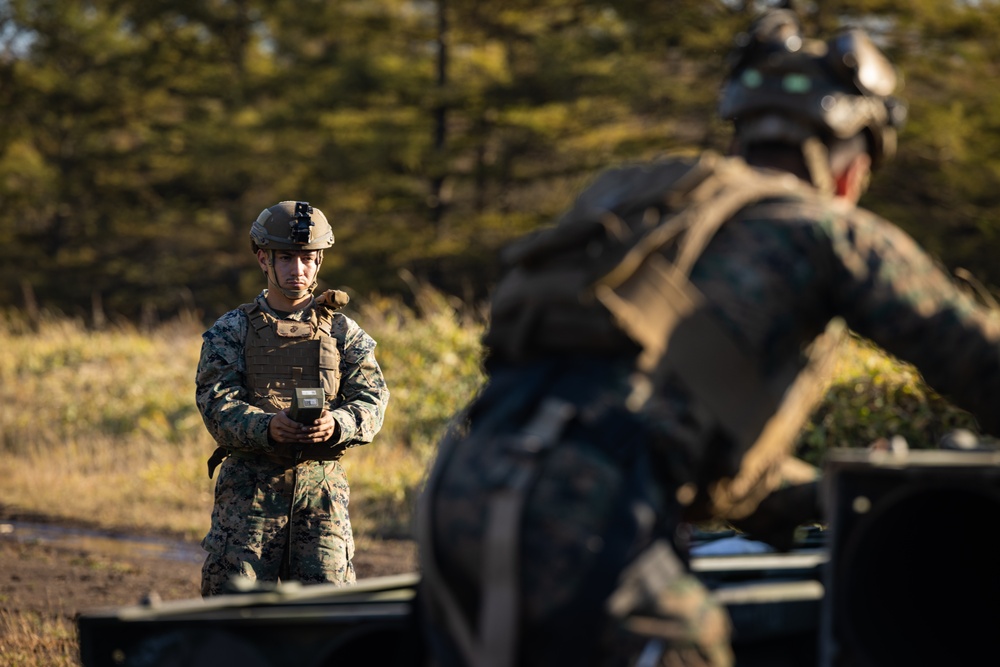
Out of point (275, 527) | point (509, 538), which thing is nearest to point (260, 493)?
point (275, 527)

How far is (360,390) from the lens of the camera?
6.00 m

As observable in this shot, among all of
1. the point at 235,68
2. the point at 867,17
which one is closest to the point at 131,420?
the point at 867,17

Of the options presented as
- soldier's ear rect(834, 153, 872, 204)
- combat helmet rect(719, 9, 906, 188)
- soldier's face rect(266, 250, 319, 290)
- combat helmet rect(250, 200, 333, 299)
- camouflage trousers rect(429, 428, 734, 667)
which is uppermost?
combat helmet rect(250, 200, 333, 299)

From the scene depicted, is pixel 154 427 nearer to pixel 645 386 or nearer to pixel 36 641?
pixel 36 641

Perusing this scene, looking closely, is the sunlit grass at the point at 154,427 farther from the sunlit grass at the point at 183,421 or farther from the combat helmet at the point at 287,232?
the combat helmet at the point at 287,232

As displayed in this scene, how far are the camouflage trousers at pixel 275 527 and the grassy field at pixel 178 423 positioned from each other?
4.77 ft

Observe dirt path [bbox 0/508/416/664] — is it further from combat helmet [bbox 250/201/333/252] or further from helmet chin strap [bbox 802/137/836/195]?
helmet chin strap [bbox 802/137/836/195]

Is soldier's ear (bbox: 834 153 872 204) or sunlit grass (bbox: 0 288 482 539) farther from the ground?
sunlit grass (bbox: 0 288 482 539)

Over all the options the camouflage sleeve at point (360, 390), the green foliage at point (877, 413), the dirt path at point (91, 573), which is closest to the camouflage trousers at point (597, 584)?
the camouflage sleeve at point (360, 390)

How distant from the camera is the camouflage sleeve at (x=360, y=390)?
5.85 metres

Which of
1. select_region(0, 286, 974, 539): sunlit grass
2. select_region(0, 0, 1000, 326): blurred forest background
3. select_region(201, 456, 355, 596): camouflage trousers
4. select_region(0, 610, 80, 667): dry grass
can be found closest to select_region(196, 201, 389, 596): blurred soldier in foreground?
select_region(201, 456, 355, 596): camouflage trousers

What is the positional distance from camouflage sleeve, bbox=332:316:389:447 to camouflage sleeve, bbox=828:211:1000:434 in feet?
10.0

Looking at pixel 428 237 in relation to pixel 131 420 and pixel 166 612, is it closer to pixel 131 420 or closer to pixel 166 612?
pixel 131 420

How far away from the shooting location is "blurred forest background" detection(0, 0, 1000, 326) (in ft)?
78.2
